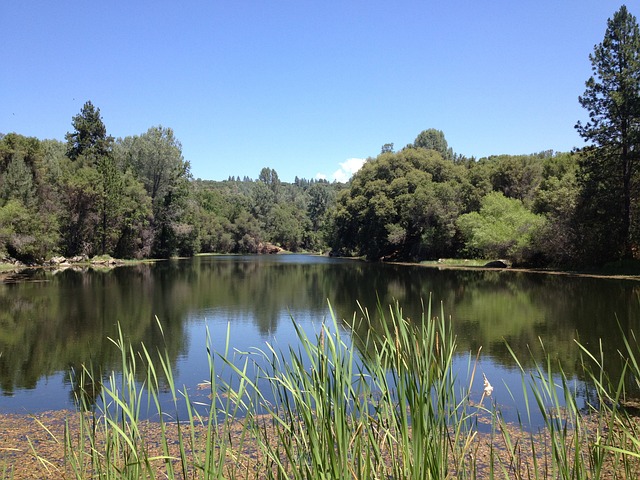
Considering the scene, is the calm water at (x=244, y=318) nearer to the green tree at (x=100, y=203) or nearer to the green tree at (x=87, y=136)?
the green tree at (x=100, y=203)

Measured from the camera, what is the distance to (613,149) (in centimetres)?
3281

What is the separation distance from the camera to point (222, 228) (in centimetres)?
9219

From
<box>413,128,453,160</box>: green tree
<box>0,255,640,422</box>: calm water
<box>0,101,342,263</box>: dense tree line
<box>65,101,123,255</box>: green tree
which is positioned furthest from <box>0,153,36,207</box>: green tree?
<box>413,128,453,160</box>: green tree

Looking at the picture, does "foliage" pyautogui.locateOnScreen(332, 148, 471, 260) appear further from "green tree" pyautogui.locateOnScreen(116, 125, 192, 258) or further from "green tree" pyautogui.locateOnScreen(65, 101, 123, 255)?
"green tree" pyautogui.locateOnScreen(65, 101, 123, 255)

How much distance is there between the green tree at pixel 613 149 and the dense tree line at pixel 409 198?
0.26 ft

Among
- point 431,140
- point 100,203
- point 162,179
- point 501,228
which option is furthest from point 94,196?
point 431,140

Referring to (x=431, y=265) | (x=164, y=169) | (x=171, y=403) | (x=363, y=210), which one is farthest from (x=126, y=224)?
(x=171, y=403)

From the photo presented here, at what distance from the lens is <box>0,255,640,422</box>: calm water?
37.1 feet

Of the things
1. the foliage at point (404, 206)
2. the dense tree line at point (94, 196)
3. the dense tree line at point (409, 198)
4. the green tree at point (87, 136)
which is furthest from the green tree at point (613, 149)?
the green tree at point (87, 136)

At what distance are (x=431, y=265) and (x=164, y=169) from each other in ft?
111

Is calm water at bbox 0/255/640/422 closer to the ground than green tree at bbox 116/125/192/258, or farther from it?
closer to the ground

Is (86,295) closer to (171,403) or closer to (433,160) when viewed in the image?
(171,403)

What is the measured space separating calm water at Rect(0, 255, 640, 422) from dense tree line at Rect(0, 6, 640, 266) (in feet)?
19.4

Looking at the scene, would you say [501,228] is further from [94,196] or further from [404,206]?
[94,196]
